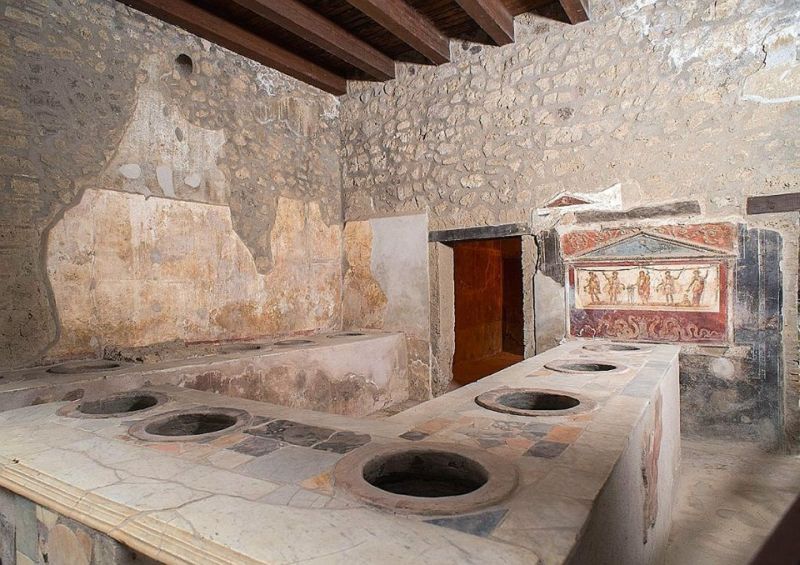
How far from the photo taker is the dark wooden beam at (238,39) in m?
4.78

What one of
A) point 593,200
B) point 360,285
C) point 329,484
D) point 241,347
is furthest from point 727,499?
point 360,285

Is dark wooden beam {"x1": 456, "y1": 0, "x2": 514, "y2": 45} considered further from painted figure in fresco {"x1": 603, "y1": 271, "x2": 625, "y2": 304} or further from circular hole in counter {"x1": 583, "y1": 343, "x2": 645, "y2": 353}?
circular hole in counter {"x1": 583, "y1": 343, "x2": 645, "y2": 353}

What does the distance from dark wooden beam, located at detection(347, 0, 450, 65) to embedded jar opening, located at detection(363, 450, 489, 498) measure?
419cm

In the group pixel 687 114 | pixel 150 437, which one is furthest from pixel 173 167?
pixel 687 114

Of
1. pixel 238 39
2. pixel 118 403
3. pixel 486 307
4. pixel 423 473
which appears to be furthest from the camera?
pixel 486 307

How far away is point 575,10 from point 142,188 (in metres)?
4.61

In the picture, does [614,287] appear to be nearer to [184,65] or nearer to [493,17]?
[493,17]

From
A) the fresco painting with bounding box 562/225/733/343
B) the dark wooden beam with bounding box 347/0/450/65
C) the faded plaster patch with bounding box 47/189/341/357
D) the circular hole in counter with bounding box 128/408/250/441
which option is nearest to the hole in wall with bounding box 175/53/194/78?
the faded plaster patch with bounding box 47/189/341/357

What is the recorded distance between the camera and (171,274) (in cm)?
502

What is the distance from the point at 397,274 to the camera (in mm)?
6539

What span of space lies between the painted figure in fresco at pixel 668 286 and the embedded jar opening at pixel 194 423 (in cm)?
409

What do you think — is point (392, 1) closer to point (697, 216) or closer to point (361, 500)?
point (697, 216)

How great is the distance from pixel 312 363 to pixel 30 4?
388 cm

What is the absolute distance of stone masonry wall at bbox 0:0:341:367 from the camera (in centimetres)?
401
